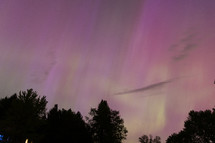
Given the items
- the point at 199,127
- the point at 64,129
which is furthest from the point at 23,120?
the point at 199,127

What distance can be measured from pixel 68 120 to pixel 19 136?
23743mm

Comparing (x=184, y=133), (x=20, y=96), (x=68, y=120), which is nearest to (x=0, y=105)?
(x=68, y=120)

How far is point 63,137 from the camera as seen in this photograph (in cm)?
5166

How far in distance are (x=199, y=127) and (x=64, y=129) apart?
35.9 metres

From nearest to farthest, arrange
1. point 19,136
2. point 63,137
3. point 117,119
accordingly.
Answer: point 19,136 → point 63,137 → point 117,119

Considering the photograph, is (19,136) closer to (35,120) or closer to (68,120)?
(35,120)

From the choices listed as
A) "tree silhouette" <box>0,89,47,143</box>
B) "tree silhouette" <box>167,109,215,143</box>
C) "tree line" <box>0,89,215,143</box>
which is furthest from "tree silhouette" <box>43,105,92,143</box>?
"tree silhouette" <box>167,109,215,143</box>

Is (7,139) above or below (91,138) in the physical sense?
below

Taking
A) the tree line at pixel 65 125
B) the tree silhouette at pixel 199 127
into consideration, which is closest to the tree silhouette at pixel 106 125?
the tree line at pixel 65 125

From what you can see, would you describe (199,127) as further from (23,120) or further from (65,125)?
(23,120)

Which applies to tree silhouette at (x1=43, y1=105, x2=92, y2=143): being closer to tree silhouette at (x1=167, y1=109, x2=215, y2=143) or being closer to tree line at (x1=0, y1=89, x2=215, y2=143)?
tree line at (x1=0, y1=89, x2=215, y2=143)

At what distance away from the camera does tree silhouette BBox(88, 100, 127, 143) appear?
60431 mm

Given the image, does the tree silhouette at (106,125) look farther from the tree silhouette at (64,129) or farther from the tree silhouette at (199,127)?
the tree silhouette at (199,127)

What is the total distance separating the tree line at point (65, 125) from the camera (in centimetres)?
3272
